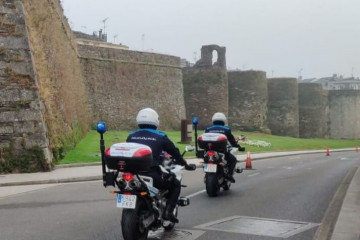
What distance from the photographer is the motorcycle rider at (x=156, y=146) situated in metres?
7.34

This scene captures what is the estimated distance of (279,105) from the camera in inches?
2416

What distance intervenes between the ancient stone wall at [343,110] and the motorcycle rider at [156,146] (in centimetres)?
6533

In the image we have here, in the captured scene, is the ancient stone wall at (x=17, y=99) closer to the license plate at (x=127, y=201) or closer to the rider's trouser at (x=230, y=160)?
the rider's trouser at (x=230, y=160)

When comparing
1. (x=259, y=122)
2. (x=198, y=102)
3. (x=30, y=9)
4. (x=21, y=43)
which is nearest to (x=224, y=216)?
(x=21, y=43)

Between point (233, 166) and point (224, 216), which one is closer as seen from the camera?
point (224, 216)

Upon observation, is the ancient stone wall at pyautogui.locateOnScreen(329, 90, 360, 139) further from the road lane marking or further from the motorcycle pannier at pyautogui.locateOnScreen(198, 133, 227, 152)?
the road lane marking

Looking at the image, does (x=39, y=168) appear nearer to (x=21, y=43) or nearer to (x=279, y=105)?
(x=21, y=43)

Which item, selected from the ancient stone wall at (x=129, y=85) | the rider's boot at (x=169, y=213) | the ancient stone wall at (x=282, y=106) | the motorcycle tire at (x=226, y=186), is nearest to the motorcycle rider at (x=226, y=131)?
the motorcycle tire at (x=226, y=186)

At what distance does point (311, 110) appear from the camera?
65.6 meters

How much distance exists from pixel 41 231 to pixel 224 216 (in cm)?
313

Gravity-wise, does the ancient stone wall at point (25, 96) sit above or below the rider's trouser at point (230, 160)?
above

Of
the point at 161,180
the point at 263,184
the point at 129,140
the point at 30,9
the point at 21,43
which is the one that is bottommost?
the point at 263,184

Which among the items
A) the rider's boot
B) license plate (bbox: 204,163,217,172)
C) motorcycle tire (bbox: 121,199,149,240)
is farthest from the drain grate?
license plate (bbox: 204,163,217,172)

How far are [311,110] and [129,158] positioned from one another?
61.5 m
